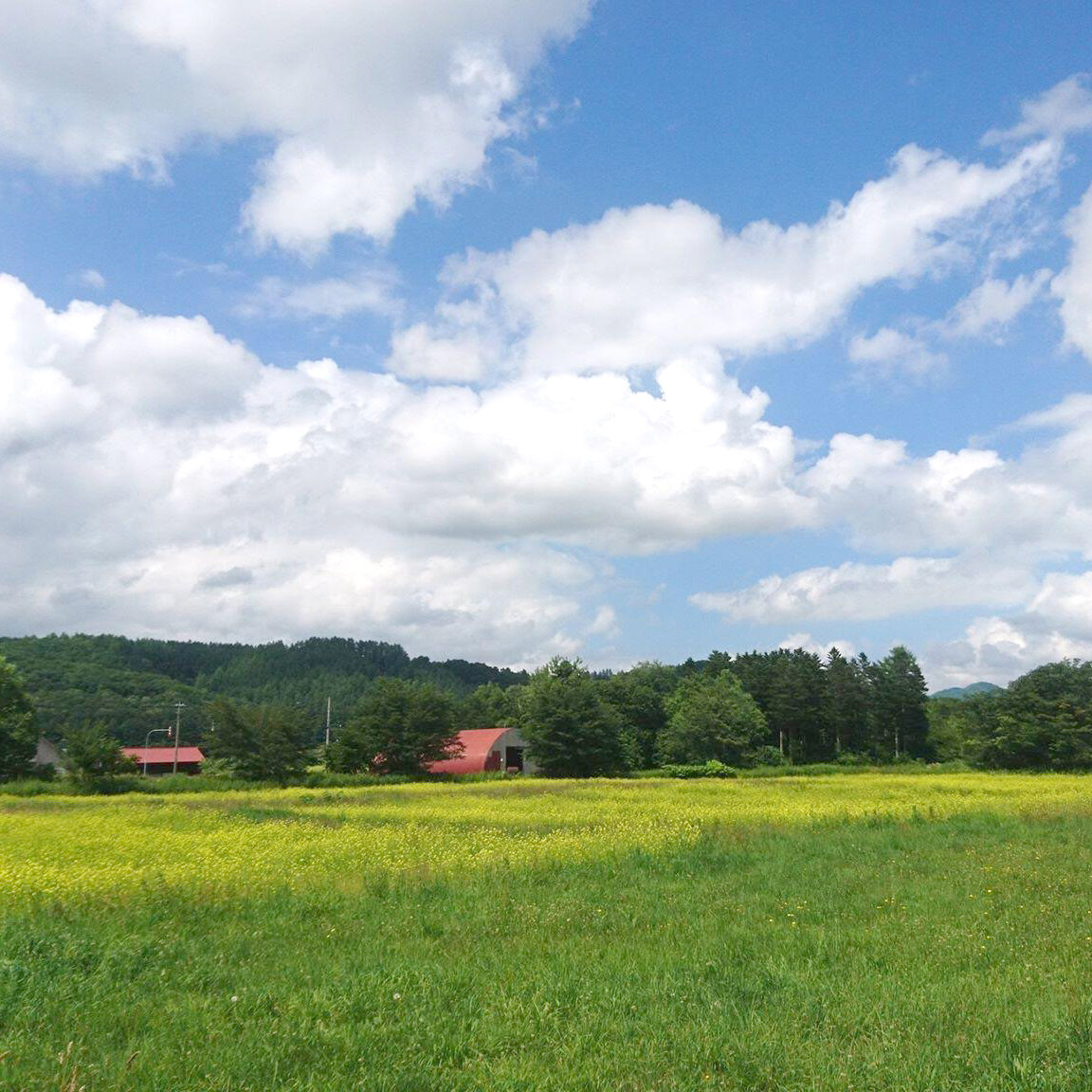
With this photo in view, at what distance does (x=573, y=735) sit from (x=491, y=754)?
476 inches

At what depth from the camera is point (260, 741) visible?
5550 centimetres

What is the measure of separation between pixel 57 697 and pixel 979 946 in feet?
435

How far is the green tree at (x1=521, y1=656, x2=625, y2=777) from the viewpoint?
68.1 metres

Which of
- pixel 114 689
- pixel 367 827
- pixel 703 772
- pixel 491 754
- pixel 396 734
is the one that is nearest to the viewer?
pixel 367 827

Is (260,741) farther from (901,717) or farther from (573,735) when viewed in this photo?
(901,717)

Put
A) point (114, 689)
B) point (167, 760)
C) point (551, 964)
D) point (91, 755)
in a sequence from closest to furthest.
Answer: point (551, 964) → point (91, 755) → point (167, 760) → point (114, 689)

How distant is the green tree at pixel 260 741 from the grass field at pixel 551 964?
35.2m

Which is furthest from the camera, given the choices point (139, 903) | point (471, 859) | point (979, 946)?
point (471, 859)

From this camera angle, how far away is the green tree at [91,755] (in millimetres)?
48219

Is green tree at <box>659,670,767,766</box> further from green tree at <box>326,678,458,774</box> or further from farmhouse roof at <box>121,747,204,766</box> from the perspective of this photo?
farmhouse roof at <box>121,747,204,766</box>

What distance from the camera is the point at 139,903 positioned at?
13172 mm

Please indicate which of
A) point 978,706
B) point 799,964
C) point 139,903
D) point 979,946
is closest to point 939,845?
point 979,946

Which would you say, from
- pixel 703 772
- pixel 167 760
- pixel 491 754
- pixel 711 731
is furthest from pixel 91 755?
pixel 167 760

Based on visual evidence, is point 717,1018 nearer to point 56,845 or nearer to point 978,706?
point 56,845
